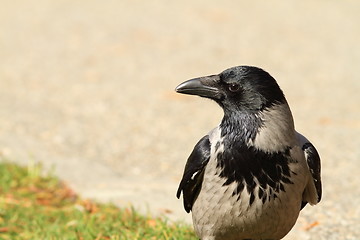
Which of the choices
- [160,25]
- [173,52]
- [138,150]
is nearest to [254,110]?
[138,150]

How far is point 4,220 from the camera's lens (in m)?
6.96

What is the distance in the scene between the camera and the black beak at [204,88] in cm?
469

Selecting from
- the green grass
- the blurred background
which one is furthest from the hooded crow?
the blurred background

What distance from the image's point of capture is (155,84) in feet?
43.2

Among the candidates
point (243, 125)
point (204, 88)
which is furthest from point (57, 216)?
point (243, 125)

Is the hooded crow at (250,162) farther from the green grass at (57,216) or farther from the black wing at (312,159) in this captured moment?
the green grass at (57,216)

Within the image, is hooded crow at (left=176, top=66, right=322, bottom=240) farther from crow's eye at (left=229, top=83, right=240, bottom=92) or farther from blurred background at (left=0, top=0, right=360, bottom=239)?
blurred background at (left=0, top=0, right=360, bottom=239)

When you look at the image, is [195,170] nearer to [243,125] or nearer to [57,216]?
[243,125]

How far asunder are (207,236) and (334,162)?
4.90m

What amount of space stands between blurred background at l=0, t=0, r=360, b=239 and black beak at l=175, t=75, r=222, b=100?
196 centimetres

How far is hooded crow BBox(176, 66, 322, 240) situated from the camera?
14.9 ft

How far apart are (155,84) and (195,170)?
8.46 metres

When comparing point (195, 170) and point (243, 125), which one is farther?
point (195, 170)

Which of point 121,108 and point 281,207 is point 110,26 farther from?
point 281,207
